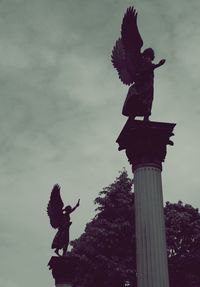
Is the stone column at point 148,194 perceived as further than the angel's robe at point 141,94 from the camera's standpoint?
No

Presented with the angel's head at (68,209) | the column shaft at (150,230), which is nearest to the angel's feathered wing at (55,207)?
Result: the angel's head at (68,209)

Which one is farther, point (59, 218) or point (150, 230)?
point (59, 218)

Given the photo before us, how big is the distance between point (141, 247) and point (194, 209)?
28.1m

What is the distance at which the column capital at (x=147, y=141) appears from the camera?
37.9 ft

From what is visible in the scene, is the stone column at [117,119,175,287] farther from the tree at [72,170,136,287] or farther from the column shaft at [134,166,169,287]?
the tree at [72,170,136,287]

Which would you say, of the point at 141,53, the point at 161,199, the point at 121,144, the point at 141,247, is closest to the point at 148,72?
the point at 141,53

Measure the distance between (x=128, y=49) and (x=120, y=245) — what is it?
74.6 feet

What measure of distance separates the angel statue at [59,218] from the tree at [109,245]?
984 centimetres

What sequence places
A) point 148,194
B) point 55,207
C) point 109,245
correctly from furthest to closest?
point 109,245
point 55,207
point 148,194

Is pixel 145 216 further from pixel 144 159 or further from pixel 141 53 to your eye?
pixel 141 53

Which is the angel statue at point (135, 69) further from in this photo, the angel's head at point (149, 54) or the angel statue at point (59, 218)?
the angel statue at point (59, 218)

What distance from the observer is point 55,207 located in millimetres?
23859

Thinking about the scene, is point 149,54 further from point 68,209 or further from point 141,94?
point 68,209

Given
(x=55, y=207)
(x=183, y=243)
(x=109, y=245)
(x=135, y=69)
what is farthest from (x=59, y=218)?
(x=183, y=243)
